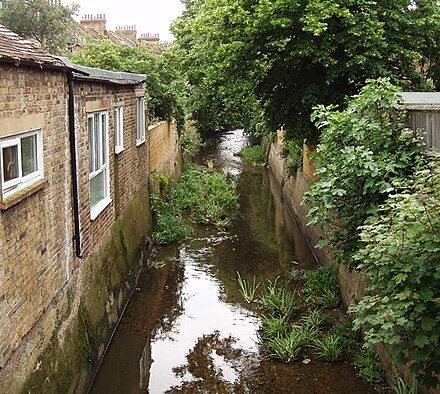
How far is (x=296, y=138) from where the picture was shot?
1481 cm

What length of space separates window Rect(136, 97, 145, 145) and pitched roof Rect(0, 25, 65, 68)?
316 inches

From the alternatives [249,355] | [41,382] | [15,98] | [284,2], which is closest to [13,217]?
[15,98]

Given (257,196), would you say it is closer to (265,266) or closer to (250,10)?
(265,266)

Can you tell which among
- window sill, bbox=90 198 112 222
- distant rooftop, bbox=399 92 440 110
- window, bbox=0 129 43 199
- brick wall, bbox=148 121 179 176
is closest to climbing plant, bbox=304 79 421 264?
distant rooftop, bbox=399 92 440 110

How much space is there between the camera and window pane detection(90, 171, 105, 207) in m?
9.83

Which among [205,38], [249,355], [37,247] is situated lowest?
[249,355]

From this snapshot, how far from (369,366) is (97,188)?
19.1ft

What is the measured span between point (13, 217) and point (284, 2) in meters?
8.20

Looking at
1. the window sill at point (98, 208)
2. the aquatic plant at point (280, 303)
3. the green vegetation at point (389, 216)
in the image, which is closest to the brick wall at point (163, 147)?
the window sill at point (98, 208)

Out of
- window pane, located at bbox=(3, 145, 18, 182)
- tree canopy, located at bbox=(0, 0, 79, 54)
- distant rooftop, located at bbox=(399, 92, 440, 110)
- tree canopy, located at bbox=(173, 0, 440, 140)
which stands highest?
tree canopy, located at bbox=(0, 0, 79, 54)

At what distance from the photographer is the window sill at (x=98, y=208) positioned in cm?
930

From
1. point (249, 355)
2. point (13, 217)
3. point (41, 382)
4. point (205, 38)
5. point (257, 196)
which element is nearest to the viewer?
point (13, 217)

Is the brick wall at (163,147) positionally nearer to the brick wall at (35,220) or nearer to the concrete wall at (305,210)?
the concrete wall at (305,210)

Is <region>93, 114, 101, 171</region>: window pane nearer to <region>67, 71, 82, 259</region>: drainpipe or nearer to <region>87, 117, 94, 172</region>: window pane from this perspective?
<region>87, 117, 94, 172</region>: window pane
